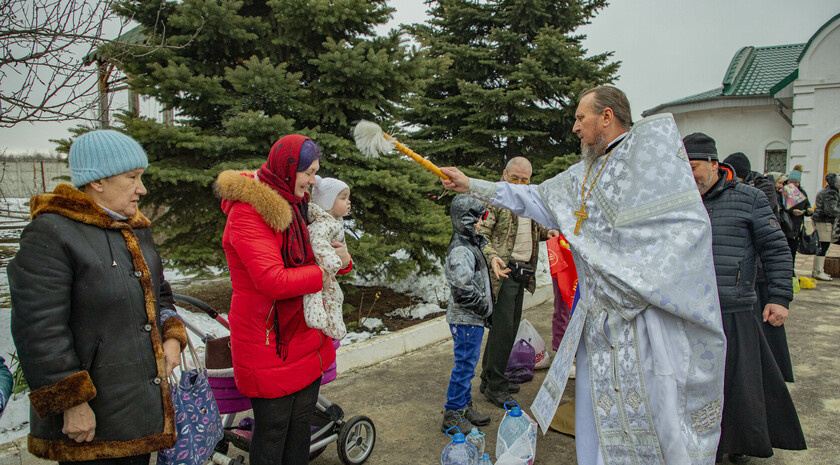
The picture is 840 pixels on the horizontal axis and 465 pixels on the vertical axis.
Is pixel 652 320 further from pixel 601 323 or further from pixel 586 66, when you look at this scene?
pixel 586 66

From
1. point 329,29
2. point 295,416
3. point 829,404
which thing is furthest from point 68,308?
point 829,404

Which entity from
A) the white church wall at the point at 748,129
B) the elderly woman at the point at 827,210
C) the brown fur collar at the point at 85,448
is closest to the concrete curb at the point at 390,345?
the brown fur collar at the point at 85,448

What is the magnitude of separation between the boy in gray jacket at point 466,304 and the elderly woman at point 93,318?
6.76 ft

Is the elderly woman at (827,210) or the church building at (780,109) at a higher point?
the church building at (780,109)

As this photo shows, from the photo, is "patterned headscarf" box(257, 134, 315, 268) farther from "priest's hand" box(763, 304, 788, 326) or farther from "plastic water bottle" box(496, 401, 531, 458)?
"priest's hand" box(763, 304, 788, 326)

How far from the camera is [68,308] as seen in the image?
1782mm

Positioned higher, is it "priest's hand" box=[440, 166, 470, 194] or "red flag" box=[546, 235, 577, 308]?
"priest's hand" box=[440, 166, 470, 194]

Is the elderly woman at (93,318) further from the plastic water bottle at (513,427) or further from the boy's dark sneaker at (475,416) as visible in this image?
the boy's dark sneaker at (475,416)

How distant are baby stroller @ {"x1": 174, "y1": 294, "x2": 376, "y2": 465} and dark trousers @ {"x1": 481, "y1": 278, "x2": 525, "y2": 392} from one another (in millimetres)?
1277

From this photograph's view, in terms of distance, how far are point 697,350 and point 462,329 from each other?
1710 mm

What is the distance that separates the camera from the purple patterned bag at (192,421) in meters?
2.15

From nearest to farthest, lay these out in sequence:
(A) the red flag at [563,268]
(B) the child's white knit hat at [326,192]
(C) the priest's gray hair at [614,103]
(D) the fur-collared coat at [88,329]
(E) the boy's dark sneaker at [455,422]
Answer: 1. (D) the fur-collared coat at [88,329]
2. (C) the priest's gray hair at [614,103]
3. (B) the child's white knit hat at [326,192]
4. (E) the boy's dark sneaker at [455,422]
5. (A) the red flag at [563,268]

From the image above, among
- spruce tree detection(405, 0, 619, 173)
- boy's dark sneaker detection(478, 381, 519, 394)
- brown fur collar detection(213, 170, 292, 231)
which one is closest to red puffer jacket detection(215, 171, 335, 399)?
brown fur collar detection(213, 170, 292, 231)

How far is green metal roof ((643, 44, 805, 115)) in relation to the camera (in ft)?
60.5
